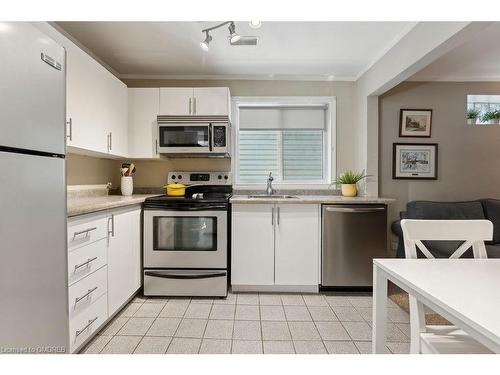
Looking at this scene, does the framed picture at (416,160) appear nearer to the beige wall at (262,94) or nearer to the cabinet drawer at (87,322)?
the beige wall at (262,94)

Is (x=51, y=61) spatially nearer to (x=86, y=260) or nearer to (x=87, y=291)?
(x=86, y=260)

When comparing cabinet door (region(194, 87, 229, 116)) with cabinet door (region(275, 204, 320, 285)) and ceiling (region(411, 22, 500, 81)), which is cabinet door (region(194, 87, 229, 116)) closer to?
cabinet door (region(275, 204, 320, 285))

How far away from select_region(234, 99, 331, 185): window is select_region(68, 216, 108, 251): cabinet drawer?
1689mm

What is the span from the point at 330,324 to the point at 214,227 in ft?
3.99

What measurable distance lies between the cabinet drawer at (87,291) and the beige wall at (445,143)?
2.98m

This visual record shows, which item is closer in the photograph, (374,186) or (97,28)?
(97,28)

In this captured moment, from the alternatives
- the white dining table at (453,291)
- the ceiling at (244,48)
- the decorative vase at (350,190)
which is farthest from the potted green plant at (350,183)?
the white dining table at (453,291)

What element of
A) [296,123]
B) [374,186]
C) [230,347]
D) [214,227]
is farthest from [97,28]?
[374,186]

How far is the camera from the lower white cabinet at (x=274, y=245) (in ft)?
8.38

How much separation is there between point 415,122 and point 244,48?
85.8 inches

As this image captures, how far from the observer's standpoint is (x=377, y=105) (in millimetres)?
2980

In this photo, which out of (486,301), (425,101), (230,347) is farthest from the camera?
(425,101)

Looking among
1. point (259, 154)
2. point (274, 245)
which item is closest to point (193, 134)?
point (259, 154)

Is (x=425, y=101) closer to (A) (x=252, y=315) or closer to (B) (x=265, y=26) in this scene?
(B) (x=265, y=26)
